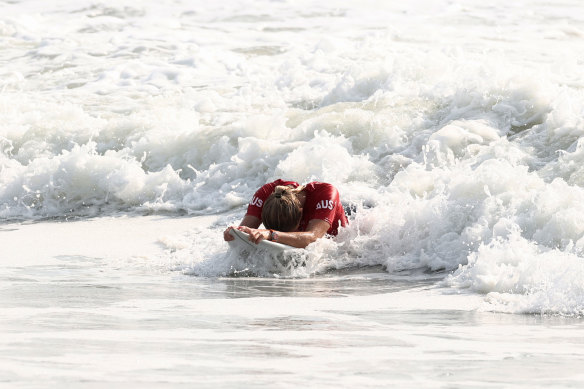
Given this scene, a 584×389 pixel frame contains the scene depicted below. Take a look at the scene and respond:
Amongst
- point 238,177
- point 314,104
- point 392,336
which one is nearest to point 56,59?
point 314,104

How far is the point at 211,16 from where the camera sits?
2073 cm

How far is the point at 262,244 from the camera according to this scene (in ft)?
23.1

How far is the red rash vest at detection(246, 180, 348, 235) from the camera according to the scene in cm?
732

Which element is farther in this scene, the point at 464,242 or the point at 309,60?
the point at 309,60

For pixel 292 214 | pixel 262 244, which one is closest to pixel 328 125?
pixel 292 214

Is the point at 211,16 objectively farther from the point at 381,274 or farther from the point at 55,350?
the point at 55,350

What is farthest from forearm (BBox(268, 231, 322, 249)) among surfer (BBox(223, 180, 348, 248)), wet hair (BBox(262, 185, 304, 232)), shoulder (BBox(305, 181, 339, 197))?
shoulder (BBox(305, 181, 339, 197))

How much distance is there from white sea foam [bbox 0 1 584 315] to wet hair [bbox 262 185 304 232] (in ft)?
0.93

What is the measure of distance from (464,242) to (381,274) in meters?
0.69

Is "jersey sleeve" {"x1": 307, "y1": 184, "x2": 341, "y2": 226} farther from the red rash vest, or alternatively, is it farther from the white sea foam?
the white sea foam

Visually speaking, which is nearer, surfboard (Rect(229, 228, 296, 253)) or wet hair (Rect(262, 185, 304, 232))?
surfboard (Rect(229, 228, 296, 253))

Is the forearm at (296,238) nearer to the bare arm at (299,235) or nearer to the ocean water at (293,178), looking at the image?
the bare arm at (299,235)

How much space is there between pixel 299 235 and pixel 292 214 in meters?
0.18

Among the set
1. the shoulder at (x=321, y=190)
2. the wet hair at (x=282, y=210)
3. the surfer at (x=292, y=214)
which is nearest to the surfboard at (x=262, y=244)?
the surfer at (x=292, y=214)
